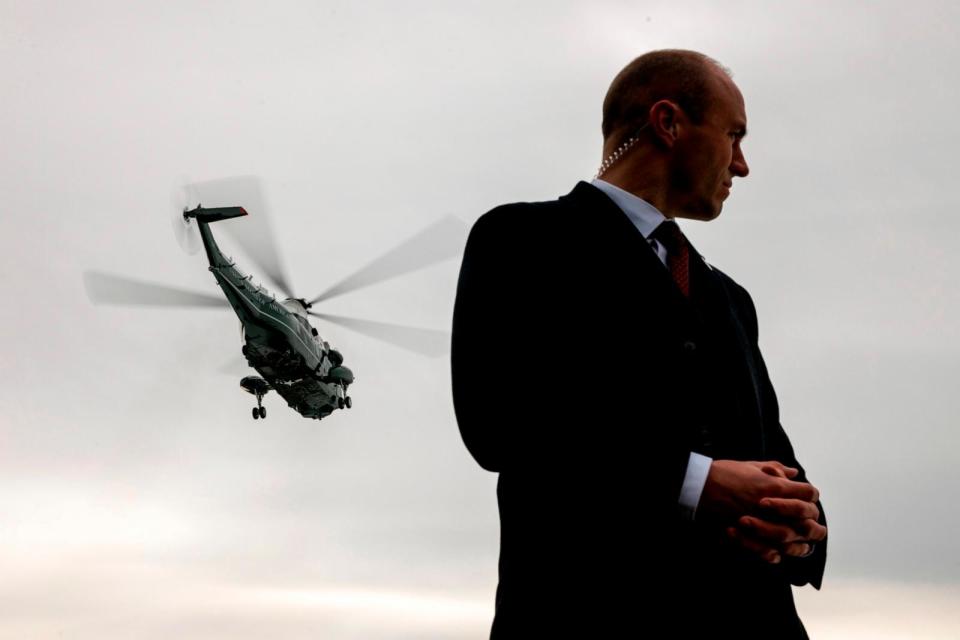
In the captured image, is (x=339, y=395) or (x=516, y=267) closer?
(x=516, y=267)

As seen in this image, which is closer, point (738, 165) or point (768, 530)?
point (768, 530)

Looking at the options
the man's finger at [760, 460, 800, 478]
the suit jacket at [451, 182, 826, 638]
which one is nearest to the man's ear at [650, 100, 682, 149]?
the suit jacket at [451, 182, 826, 638]

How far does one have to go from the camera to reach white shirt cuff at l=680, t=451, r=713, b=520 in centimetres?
350

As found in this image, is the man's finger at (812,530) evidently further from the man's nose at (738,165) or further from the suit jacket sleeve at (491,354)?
the man's nose at (738,165)

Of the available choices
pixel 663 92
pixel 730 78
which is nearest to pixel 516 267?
pixel 663 92

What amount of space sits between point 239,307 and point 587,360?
43078 millimetres

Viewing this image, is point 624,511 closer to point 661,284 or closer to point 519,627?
point 519,627

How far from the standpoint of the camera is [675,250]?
426 cm

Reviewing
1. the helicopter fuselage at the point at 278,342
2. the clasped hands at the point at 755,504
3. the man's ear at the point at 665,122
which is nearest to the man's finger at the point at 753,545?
the clasped hands at the point at 755,504

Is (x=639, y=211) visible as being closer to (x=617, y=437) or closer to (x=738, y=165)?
(x=738, y=165)

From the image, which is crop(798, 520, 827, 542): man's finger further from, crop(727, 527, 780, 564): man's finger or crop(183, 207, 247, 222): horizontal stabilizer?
crop(183, 207, 247, 222): horizontal stabilizer

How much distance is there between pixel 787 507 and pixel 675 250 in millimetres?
1142

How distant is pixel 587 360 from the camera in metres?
3.73

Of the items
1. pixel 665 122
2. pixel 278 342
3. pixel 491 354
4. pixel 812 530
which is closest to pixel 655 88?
pixel 665 122
